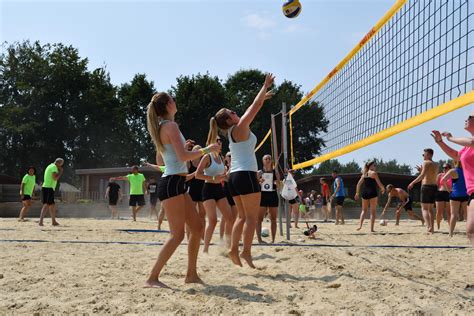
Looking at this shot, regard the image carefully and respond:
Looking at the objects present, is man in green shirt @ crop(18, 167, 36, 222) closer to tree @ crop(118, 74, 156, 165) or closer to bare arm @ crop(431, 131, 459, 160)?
bare arm @ crop(431, 131, 459, 160)

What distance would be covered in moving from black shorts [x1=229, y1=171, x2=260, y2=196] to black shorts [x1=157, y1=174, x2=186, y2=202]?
2.92 feet

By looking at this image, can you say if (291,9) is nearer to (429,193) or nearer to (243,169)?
(243,169)

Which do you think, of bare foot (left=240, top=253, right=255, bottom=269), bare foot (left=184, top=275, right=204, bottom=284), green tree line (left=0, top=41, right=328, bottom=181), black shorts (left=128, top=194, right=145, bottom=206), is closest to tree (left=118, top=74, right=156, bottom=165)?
green tree line (left=0, top=41, right=328, bottom=181)

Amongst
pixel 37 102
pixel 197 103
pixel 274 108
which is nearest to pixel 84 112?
pixel 37 102

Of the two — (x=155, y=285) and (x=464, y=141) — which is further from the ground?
(x=464, y=141)

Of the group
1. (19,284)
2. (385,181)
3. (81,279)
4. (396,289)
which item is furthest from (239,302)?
(385,181)

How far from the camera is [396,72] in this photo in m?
7.22

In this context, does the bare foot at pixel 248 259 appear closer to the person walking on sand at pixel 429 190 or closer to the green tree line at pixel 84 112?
the person walking on sand at pixel 429 190

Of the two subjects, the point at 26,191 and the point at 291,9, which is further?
the point at 26,191

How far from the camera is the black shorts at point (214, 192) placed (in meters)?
5.46

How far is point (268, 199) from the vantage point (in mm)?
7250

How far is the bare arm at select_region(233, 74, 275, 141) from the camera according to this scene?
438cm

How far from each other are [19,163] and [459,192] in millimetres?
31672

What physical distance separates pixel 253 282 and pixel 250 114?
1.46 m
